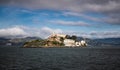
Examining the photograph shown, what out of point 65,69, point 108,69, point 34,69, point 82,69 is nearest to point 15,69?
point 34,69

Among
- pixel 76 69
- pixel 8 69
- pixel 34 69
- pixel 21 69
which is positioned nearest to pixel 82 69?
pixel 76 69

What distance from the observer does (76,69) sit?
59.0m

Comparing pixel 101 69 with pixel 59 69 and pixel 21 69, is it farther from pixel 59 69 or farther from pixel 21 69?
pixel 21 69

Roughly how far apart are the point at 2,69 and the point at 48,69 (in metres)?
14.2

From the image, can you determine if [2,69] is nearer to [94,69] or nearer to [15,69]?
[15,69]

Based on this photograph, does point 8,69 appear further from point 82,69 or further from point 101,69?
point 101,69

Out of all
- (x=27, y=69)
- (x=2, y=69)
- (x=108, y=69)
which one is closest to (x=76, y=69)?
(x=108, y=69)

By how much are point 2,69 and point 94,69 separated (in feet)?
92.9

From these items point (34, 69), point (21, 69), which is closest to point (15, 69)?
point (21, 69)

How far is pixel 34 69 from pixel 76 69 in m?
13.0

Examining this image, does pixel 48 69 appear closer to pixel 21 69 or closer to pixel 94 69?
pixel 21 69

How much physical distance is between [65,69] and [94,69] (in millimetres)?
8900

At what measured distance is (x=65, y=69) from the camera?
59.3 metres

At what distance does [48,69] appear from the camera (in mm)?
59469
